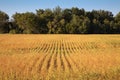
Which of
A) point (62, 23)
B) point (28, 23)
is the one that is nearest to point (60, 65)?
point (62, 23)

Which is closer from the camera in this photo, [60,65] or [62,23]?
[60,65]

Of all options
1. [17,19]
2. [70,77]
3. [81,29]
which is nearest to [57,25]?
[81,29]

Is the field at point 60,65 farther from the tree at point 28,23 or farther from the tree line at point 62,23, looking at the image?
the tree at point 28,23

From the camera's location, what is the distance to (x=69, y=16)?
302 feet

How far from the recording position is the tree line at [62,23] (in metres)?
82.2

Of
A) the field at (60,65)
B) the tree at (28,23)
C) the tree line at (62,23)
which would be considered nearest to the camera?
the field at (60,65)

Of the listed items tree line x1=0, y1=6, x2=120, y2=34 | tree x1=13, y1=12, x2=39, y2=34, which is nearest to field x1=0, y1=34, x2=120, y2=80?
tree line x1=0, y1=6, x2=120, y2=34

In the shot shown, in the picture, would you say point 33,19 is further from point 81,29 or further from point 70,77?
point 70,77

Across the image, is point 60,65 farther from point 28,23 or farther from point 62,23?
point 28,23

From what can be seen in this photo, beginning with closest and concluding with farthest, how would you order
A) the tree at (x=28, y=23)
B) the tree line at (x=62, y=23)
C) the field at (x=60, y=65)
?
the field at (x=60, y=65) → the tree line at (x=62, y=23) → the tree at (x=28, y=23)

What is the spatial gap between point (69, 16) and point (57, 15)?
14.4ft

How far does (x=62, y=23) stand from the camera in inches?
3243

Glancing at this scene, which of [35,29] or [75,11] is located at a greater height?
[75,11]

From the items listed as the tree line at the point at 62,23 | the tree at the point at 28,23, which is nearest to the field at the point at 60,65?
the tree line at the point at 62,23
